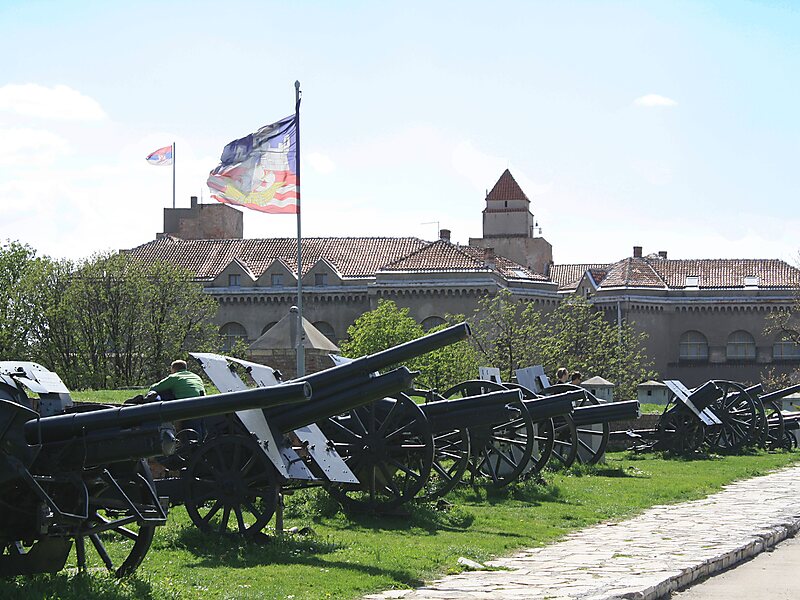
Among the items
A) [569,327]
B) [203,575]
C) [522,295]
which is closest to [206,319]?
[569,327]

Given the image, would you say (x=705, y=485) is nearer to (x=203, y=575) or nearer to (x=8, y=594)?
(x=203, y=575)

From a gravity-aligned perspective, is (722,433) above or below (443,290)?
below

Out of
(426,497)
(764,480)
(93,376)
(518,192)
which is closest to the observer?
(426,497)

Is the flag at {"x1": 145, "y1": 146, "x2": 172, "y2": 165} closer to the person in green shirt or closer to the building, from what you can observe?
the building

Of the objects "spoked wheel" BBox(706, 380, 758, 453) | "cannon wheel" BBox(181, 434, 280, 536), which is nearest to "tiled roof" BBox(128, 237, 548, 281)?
"spoked wheel" BBox(706, 380, 758, 453)

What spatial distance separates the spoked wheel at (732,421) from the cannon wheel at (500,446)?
11.4 m

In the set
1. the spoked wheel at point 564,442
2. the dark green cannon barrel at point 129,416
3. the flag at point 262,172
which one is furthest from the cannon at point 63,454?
the flag at point 262,172

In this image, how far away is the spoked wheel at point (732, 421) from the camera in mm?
29656

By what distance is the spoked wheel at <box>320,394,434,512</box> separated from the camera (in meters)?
14.7

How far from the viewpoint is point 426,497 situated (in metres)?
15.6

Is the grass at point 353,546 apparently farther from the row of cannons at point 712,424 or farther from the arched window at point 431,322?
the arched window at point 431,322

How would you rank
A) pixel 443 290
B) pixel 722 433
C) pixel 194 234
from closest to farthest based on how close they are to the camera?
pixel 722 433
pixel 443 290
pixel 194 234

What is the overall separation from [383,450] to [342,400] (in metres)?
2.37

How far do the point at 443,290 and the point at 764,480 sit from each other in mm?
46425
